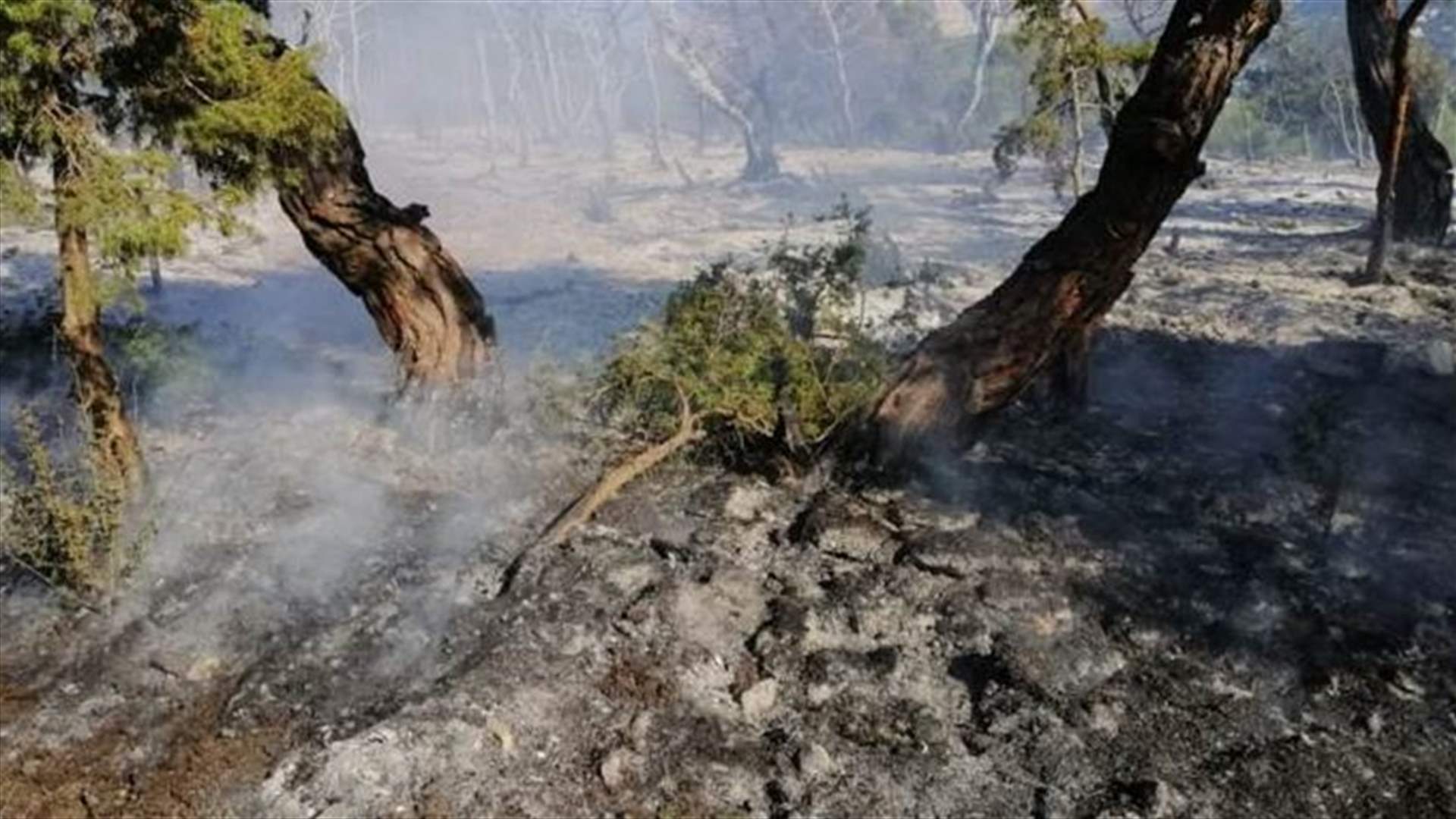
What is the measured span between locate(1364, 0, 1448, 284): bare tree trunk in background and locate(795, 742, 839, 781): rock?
304 inches

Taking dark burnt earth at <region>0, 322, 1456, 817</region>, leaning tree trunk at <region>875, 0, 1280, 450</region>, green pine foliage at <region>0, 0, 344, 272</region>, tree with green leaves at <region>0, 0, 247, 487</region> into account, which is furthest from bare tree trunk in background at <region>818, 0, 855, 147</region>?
tree with green leaves at <region>0, 0, 247, 487</region>

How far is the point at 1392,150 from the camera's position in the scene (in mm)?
9156

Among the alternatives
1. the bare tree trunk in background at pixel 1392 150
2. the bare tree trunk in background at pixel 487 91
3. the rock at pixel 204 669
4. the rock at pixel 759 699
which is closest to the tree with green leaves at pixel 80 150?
the rock at pixel 204 669

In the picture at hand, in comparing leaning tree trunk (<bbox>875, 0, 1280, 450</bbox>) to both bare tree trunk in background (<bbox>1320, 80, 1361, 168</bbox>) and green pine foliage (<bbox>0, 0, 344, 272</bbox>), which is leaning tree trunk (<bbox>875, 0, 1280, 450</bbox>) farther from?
bare tree trunk in background (<bbox>1320, 80, 1361, 168</bbox>)

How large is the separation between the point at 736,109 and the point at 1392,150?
18.2 m

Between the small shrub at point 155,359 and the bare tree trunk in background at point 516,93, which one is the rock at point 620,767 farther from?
A: the bare tree trunk in background at point 516,93

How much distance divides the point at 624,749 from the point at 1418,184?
35.4 ft

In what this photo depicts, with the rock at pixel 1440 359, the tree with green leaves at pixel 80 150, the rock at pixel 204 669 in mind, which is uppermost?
the tree with green leaves at pixel 80 150

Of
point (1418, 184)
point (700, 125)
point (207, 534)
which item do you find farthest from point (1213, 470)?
point (700, 125)

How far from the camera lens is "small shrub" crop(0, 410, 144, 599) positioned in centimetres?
458

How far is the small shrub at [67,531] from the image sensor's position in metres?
4.58

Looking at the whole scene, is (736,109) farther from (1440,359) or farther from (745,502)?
(745,502)

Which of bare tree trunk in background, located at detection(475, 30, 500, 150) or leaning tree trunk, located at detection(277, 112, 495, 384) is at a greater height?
bare tree trunk in background, located at detection(475, 30, 500, 150)

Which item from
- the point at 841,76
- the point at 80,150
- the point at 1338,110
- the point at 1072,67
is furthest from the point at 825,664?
the point at 841,76
